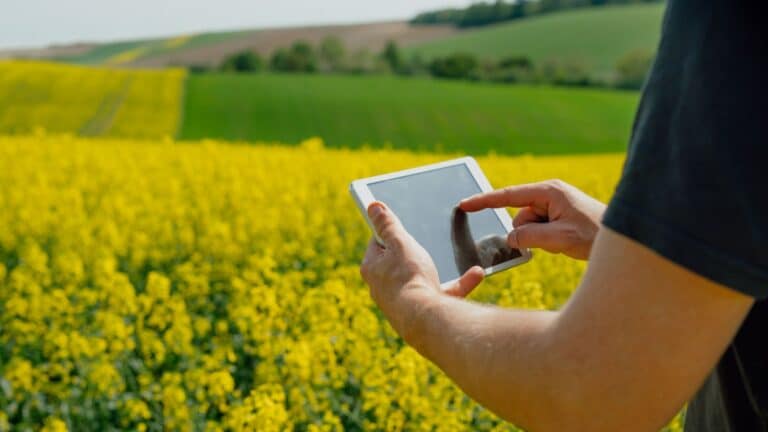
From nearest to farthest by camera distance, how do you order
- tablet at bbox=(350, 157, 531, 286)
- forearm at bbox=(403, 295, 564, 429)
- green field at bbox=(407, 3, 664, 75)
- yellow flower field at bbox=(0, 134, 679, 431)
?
forearm at bbox=(403, 295, 564, 429) < tablet at bbox=(350, 157, 531, 286) < yellow flower field at bbox=(0, 134, 679, 431) < green field at bbox=(407, 3, 664, 75)

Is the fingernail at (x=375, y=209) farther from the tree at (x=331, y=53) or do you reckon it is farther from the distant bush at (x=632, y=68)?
the tree at (x=331, y=53)

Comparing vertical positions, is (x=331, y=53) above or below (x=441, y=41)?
above

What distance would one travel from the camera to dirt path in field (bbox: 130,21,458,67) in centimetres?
4753

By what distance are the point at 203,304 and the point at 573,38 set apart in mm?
51779

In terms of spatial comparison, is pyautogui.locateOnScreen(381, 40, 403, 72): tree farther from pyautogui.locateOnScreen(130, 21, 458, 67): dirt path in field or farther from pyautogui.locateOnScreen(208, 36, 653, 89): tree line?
pyautogui.locateOnScreen(130, 21, 458, 67): dirt path in field

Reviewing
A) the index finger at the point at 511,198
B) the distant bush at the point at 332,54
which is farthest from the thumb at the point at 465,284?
the distant bush at the point at 332,54

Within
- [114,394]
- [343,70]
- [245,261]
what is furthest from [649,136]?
[343,70]

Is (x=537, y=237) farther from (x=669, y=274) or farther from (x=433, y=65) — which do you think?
(x=433, y=65)

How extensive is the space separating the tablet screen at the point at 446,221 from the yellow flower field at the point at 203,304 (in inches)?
45.0

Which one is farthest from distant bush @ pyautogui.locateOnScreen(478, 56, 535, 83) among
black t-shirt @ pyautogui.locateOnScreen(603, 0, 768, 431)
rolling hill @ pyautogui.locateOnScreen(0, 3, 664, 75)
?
black t-shirt @ pyautogui.locateOnScreen(603, 0, 768, 431)

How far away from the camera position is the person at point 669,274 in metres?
0.77

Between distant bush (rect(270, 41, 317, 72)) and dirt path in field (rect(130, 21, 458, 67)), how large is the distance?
79 centimetres

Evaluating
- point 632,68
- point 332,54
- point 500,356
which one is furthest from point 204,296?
point 332,54

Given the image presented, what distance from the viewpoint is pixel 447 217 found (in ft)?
4.82
